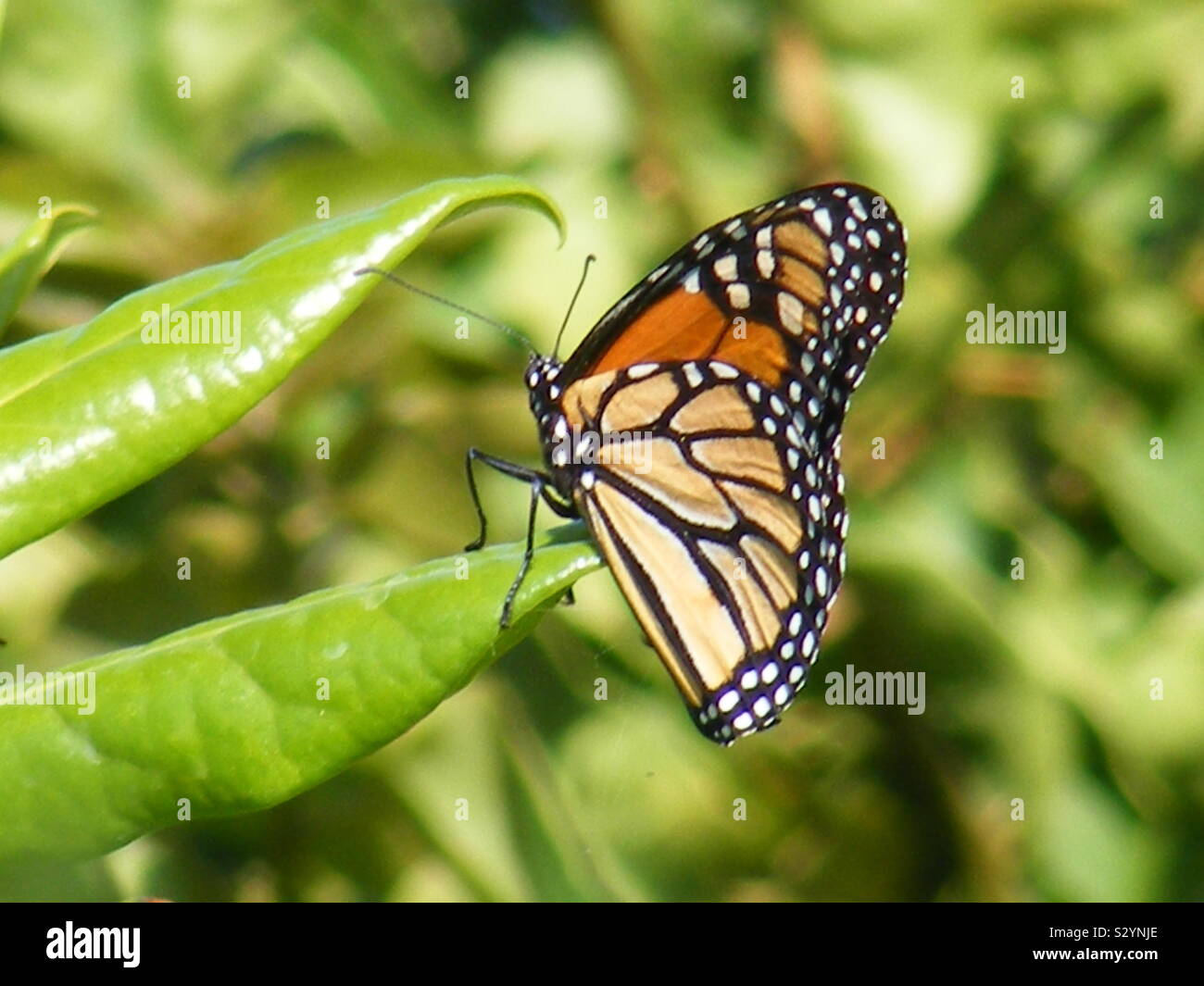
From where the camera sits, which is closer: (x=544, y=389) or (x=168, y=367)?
(x=168, y=367)

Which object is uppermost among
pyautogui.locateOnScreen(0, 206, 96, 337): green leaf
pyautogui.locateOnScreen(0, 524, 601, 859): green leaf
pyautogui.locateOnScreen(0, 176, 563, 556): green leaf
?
pyautogui.locateOnScreen(0, 206, 96, 337): green leaf

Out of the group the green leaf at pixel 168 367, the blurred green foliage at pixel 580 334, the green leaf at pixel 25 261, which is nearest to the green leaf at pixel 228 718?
the green leaf at pixel 168 367

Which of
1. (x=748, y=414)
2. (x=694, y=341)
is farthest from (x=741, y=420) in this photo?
(x=694, y=341)

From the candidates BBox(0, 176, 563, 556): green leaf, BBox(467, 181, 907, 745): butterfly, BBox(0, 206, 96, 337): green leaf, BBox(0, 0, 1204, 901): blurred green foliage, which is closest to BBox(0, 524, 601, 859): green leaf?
BBox(0, 176, 563, 556): green leaf

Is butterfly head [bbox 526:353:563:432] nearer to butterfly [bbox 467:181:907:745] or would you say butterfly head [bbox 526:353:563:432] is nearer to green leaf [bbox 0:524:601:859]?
butterfly [bbox 467:181:907:745]

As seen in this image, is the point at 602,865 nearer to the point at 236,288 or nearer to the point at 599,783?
the point at 599,783

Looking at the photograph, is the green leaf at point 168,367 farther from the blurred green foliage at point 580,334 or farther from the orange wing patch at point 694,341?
the blurred green foliage at point 580,334

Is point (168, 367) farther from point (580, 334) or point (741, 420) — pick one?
→ point (580, 334)

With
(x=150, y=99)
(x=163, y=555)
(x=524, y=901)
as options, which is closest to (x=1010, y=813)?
(x=524, y=901)
